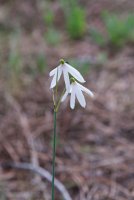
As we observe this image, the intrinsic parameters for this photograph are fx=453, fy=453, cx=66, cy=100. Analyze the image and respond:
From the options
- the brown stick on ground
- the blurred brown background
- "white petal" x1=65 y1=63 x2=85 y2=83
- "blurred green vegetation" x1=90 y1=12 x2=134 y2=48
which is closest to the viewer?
"white petal" x1=65 y1=63 x2=85 y2=83

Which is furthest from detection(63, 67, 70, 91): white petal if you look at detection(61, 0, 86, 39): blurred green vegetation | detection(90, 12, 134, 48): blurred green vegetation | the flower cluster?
detection(61, 0, 86, 39): blurred green vegetation

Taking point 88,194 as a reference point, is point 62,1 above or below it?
above

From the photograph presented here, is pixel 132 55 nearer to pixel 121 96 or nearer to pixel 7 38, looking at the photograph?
pixel 121 96

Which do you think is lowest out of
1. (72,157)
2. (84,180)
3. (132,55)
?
(84,180)

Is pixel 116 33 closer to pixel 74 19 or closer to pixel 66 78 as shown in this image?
pixel 74 19

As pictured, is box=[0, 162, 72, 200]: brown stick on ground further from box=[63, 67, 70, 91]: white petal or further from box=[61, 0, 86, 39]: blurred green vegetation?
box=[61, 0, 86, 39]: blurred green vegetation

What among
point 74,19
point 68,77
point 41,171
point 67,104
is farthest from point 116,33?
point 68,77

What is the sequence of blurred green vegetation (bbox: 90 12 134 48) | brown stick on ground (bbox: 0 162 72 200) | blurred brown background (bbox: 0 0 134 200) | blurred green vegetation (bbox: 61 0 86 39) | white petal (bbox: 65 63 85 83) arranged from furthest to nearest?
blurred green vegetation (bbox: 61 0 86 39), blurred green vegetation (bbox: 90 12 134 48), blurred brown background (bbox: 0 0 134 200), brown stick on ground (bbox: 0 162 72 200), white petal (bbox: 65 63 85 83)

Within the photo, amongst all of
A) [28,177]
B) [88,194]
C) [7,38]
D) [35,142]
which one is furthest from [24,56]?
[88,194]
